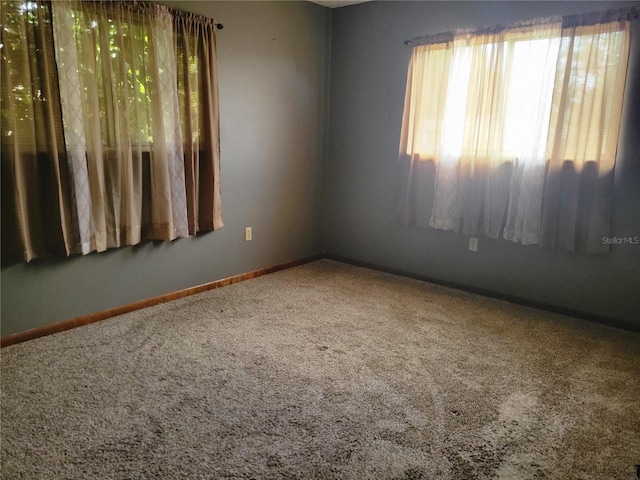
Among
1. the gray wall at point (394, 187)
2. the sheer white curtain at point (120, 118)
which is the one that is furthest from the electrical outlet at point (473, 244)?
the sheer white curtain at point (120, 118)

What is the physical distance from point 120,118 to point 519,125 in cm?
264

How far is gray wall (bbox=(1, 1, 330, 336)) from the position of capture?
107 inches

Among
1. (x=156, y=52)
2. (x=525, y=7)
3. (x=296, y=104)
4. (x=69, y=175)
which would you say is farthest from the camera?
(x=296, y=104)

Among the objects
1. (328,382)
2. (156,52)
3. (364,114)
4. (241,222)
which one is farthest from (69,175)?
(364,114)

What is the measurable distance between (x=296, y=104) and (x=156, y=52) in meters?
1.40

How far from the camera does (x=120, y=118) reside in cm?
274

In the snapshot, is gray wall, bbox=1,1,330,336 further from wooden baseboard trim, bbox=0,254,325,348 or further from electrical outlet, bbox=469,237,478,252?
electrical outlet, bbox=469,237,478,252

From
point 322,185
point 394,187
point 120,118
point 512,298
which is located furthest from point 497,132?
point 120,118

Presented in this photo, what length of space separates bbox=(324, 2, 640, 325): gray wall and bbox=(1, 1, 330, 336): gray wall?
0.21 metres

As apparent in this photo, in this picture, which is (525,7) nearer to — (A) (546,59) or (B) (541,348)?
(A) (546,59)

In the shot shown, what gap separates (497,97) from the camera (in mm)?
3176

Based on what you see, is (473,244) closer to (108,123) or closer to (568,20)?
(568,20)

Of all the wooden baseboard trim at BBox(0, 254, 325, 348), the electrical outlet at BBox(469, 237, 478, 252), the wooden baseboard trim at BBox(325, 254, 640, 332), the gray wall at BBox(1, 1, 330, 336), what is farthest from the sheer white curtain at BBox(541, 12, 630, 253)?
the wooden baseboard trim at BBox(0, 254, 325, 348)

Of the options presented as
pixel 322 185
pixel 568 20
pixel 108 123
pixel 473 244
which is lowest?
pixel 473 244
